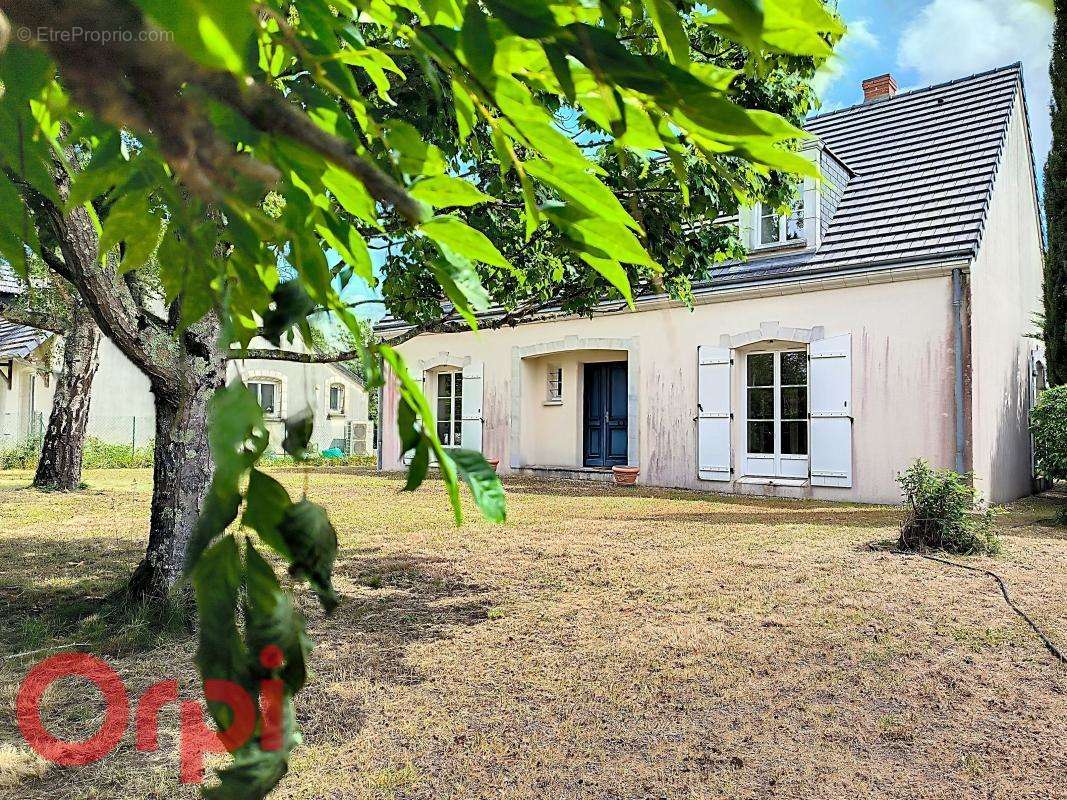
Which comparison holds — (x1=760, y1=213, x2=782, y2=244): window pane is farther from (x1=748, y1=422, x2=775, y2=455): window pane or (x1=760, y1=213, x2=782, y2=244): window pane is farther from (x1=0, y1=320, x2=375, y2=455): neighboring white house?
(x1=0, y1=320, x2=375, y2=455): neighboring white house

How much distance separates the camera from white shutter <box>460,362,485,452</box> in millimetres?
13695

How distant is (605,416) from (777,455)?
373 cm

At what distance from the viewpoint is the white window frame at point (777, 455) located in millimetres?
10227

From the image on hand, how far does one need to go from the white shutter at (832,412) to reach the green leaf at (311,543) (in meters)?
10.1

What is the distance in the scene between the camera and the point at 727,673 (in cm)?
339

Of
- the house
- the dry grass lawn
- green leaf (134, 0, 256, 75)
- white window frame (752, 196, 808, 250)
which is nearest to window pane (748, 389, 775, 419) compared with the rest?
the house

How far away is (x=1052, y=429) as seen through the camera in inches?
340

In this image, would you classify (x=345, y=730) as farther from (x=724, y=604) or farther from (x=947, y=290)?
(x=947, y=290)

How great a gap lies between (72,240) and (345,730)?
82.6 inches

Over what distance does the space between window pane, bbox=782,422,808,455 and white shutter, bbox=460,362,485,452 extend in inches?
219

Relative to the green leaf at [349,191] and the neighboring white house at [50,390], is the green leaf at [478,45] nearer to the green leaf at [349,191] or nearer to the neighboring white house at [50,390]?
the green leaf at [349,191]

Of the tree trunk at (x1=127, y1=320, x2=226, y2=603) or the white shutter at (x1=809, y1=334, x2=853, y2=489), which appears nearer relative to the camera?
the tree trunk at (x1=127, y1=320, x2=226, y2=603)

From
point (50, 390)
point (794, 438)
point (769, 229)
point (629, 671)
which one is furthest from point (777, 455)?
point (50, 390)

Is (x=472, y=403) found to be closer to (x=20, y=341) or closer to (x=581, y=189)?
(x=20, y=341)
